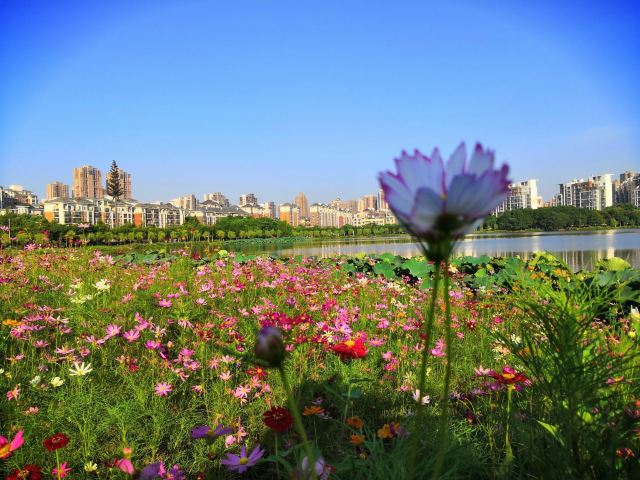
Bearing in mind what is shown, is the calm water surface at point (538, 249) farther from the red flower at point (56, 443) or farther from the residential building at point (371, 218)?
the residential building at point (371, 218)

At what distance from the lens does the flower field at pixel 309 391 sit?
0.94 meters

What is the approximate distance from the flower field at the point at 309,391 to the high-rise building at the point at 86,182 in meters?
143

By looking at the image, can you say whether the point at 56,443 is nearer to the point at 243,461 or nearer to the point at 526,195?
the point at 243,461

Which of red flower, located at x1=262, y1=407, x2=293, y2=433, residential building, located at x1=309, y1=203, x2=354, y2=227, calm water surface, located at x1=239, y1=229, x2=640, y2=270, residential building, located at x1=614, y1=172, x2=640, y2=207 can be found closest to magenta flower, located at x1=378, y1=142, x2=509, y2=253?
red flower, located at x1=262, y1=407, x2=293, y2=433

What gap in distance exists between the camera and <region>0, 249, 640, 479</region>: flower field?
94cm

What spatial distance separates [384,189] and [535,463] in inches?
34.6

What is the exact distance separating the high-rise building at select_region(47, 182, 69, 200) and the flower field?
158902 mm

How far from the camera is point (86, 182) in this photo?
421 feet

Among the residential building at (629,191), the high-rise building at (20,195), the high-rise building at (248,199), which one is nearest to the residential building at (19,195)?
the high-rise building at (20,195)

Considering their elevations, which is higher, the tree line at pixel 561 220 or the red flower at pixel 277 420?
the tree line at pixel 561 220

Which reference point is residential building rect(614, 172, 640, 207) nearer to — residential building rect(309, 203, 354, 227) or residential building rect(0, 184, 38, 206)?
residential building rect(309, 203, 354, 227)

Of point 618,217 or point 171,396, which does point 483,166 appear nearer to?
point 171,396

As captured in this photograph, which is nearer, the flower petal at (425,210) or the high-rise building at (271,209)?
the flower petal at (425,210)

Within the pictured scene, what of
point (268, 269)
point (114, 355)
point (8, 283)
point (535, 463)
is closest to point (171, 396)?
point (114, 355)
